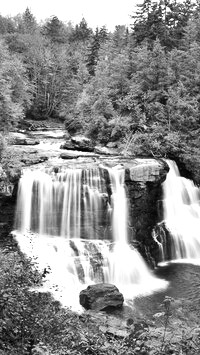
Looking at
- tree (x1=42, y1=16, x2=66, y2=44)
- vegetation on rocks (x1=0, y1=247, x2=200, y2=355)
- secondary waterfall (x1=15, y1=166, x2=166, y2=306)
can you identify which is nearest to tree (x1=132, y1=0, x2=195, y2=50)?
secondary waterfall (x1=15, y1=166, x2=166, y2=306)

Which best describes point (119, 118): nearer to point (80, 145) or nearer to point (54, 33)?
point (80, 145)

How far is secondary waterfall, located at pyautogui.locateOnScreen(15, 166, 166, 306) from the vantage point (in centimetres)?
1260

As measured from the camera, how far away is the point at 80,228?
13930 mm

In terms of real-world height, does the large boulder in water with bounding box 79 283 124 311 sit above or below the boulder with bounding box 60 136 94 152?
below

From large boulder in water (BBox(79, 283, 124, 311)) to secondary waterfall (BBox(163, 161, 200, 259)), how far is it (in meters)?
5.36

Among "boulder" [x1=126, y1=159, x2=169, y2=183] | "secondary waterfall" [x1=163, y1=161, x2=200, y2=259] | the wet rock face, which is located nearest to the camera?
the wet rock face

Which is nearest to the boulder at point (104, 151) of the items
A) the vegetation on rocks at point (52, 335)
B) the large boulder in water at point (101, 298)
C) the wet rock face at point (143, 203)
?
the wet rock face at point (143, 203)

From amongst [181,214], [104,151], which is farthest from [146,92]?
[181,214]

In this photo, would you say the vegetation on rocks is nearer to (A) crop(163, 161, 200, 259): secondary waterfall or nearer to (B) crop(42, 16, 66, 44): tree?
(A) crop(163, 161, 200, 259): secondary waterfall

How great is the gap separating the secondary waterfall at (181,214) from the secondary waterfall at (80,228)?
2.67 metres

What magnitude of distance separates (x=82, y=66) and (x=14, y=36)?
12663mm

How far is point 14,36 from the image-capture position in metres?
43.0

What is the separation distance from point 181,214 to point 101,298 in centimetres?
783

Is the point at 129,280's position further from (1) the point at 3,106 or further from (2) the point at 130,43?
(2) the point at 130,43
